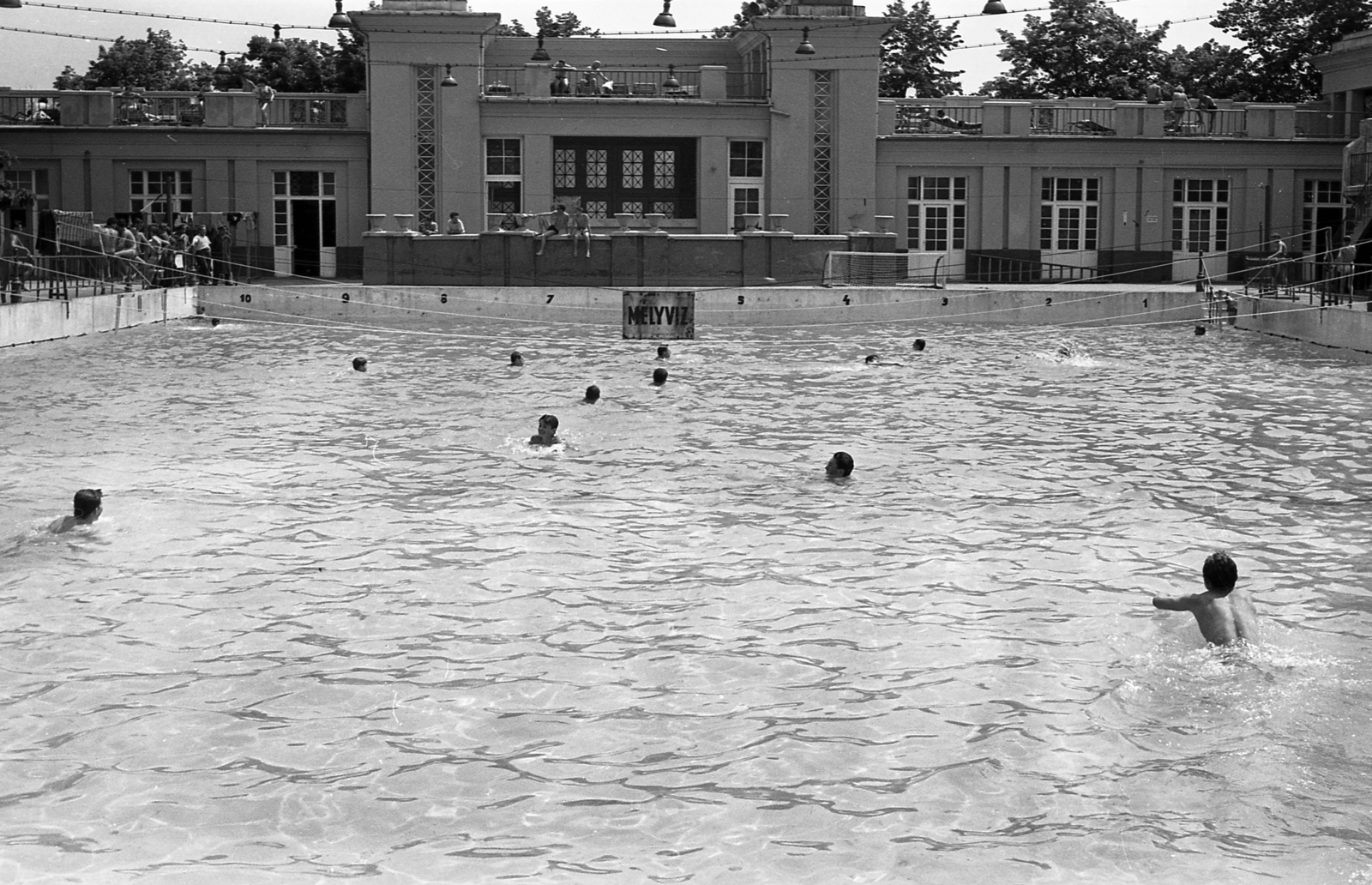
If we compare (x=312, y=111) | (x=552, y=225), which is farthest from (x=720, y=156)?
(x=312, y=111)

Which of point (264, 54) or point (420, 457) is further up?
point (264, 54)

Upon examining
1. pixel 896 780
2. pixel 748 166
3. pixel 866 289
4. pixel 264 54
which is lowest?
pixel 896 780

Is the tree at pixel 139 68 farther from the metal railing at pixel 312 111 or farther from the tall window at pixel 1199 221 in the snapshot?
the tall window at pixel 1199 221

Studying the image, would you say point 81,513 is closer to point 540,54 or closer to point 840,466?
point 840,466

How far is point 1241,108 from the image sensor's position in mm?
51312

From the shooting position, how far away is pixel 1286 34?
5881 centimetres

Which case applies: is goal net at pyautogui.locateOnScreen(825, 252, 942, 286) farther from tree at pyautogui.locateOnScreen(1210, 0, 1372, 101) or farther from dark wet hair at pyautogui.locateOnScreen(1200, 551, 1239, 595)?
dark wet hair at pyautogui.locateOnScreen(1200, 551, 1239, 595)

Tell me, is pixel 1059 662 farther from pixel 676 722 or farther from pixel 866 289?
pixel 866 289

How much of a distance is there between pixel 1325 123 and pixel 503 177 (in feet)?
85.6

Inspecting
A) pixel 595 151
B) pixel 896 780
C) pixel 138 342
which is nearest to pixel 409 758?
pixel 896 780

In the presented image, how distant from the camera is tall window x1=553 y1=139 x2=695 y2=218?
49.4m

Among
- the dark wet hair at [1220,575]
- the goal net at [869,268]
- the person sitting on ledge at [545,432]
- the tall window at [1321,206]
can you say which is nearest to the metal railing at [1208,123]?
the tall window at [1321,206]

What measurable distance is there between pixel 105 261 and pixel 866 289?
58.4ft

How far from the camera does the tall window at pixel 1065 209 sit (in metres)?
50.9
